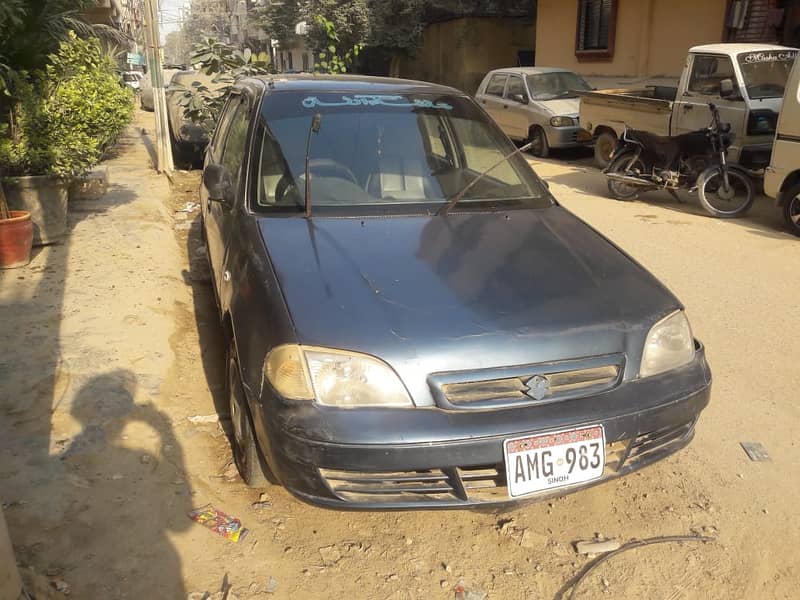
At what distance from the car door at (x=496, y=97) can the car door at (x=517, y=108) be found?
0.12 metres

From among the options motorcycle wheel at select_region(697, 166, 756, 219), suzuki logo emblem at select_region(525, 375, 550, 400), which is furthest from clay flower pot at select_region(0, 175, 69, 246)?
motorcycle wheel at select_region(697, 166, 756, 219)

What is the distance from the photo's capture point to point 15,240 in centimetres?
521

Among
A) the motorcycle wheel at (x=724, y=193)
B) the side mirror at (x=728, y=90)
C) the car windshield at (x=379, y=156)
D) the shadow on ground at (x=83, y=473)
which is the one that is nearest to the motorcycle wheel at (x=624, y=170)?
the motorcycle wheel at (x=724, y=193)

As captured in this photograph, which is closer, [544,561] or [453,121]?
[544,561]

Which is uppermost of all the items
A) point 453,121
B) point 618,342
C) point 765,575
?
point 453,121

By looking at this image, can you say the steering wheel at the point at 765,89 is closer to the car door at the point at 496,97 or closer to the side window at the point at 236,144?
the car door at the point at 496,97

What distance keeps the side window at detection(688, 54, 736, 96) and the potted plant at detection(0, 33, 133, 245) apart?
7.64m

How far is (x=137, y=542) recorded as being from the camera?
2.51 meters

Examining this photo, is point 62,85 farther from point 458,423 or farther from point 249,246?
point 458,423

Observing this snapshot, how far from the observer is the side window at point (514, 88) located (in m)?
13.0

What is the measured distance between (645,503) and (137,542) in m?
2.08

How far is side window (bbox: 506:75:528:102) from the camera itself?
13.0 metres

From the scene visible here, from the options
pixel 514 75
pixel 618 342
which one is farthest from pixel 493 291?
pixel 514 75

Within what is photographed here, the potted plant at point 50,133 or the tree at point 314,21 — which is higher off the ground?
the tree at point 314,21
